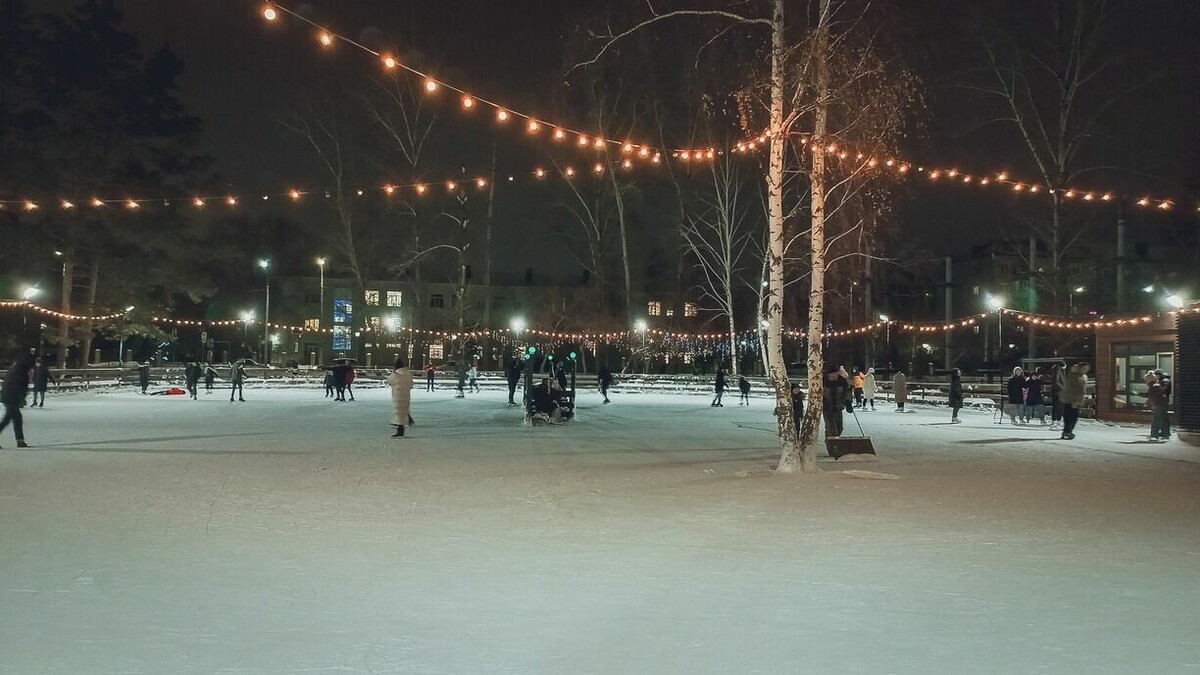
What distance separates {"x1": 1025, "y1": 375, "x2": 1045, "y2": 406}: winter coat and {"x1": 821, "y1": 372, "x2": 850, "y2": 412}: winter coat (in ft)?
31.6

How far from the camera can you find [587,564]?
278 inches

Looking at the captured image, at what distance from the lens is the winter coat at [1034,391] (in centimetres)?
2486

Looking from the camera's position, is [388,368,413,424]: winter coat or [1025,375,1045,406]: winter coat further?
[1025,375,1045,406]: winter coat

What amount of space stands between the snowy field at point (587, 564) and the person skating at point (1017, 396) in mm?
9813

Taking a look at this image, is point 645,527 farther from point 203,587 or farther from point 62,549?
point 62,549

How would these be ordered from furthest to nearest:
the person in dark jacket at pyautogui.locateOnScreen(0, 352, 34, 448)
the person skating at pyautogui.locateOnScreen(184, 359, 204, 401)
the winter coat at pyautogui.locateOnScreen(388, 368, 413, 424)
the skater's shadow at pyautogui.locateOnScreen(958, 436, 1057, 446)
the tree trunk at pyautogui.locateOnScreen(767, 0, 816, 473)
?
the person skating at pyautogui.locateOnScreen(184, 359, 204, 401), the skater's shadow at pyautogui.locateOnScreen(958, 436, 1057, 446), the winter coat at pyautogui.locateOnScreen(388, 368, 413, 424), the person in dark jacket at pyautogui.locateOnScreen(0, 352, 34, 448), the tree trunk at pyautogui.locateOnScreen(767, 0, 816, 473)

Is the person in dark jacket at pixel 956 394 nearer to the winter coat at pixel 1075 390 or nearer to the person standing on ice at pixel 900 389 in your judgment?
the person standing on ice at pixel 900 389

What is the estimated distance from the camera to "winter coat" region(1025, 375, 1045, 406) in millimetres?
24859

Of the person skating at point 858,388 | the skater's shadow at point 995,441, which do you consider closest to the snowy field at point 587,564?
the skater's shadow at point 995,441

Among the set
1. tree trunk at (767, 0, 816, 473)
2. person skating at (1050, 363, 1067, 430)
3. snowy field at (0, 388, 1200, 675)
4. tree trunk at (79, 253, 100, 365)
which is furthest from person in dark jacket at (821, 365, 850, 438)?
tree trunk at (79, 253, 100, 365)

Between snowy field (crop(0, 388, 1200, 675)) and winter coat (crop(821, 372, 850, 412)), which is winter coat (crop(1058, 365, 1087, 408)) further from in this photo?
winter coat (crop(821, 372, 850, 412))

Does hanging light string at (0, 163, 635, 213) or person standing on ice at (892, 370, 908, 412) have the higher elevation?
hanging light string at (0, 163, 635, 213)

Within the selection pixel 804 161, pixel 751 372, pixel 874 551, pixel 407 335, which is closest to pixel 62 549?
pixel 874 551

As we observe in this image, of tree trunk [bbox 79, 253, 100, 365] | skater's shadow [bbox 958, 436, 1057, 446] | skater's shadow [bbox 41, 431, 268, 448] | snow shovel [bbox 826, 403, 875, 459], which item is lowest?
skater's shadow [bbox 41, 431, 268, 448]
